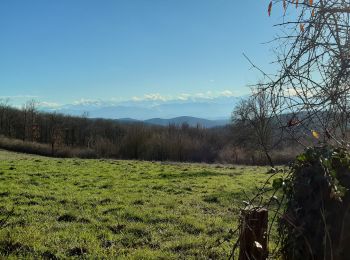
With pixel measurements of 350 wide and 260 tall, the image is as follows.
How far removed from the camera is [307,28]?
10.2ft

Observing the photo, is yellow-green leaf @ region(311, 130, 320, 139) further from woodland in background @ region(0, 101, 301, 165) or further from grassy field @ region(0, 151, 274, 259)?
woodland in background @ region(0, 101, 301, 165)

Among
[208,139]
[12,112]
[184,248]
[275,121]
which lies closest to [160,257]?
[184,248]

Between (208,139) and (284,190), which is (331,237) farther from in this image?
(208,139)

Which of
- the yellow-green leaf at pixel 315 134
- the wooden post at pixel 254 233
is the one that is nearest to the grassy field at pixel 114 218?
the wooden post at pixel 254 233

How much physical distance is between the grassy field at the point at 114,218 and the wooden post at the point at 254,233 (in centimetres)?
295

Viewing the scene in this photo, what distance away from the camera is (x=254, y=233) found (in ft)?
10.8

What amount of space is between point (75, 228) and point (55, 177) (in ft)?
30.1

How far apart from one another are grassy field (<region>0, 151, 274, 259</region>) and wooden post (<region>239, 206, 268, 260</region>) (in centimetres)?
295

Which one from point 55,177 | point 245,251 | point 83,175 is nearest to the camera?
point 245,251

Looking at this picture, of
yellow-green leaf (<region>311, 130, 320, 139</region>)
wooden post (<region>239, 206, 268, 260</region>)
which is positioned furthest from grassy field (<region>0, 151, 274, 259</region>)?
yellow-green leaf (<region>311, 130, 320, 139</region>)

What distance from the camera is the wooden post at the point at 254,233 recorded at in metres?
3.29

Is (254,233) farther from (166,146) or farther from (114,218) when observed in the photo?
(166,146)

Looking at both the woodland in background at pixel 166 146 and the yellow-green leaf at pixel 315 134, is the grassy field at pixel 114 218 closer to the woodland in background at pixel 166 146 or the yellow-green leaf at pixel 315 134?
the yellow-green leaf at pixel 315 134

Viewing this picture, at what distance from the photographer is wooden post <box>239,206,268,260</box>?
329cm
